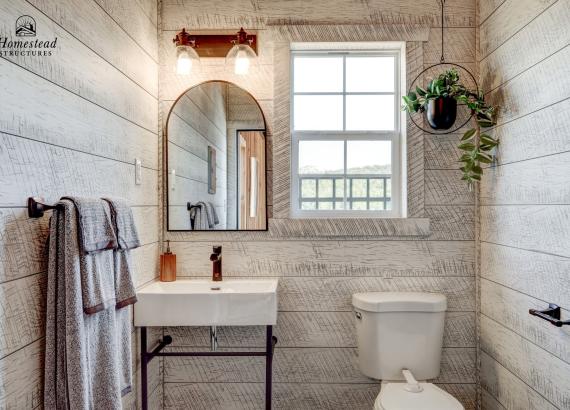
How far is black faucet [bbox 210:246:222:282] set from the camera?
2.22m

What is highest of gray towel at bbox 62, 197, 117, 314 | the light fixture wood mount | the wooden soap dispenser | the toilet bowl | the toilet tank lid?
the light fixture wood mount

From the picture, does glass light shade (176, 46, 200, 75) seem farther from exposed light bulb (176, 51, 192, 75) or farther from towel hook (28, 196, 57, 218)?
towel hook (28, 196, 57, 218)

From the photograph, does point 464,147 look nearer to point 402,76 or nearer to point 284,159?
point 402,76

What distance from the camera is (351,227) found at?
Answer: 2.28 m

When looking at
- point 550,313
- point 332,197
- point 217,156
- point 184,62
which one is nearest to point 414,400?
point 550,313

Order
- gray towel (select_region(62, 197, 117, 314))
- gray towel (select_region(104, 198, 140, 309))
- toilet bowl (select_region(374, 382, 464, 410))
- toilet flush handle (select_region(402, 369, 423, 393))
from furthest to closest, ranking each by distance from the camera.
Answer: toilet flush handle (select_region(402, 369, 423, 393))
toilet bowl (select_region(374, 382, 464, 410))
gray towel (select_region(104, 198, 140, 309))
gray towel (select_region(62, 197, 117, 314))

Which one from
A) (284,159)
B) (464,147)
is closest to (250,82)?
(284,159)

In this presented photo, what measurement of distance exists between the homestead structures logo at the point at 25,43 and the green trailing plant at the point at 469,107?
1591 millimetres

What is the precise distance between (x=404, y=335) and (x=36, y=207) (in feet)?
5.36

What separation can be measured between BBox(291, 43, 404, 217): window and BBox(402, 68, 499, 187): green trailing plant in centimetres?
26

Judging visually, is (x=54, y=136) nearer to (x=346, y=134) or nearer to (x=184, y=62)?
(x=184, y=62)

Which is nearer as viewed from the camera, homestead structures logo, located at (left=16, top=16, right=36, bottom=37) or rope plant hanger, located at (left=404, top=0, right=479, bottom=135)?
homestead structures logo, located at (left=16, top=16, right=36, bottom=37)

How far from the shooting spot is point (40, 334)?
1261 mm

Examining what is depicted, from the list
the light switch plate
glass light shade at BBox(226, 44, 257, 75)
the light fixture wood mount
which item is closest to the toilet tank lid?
the light switch plate
